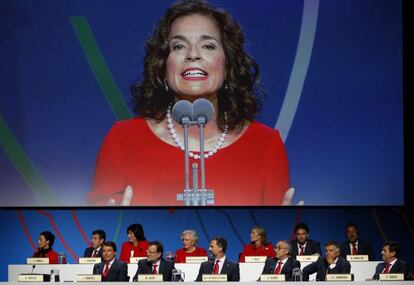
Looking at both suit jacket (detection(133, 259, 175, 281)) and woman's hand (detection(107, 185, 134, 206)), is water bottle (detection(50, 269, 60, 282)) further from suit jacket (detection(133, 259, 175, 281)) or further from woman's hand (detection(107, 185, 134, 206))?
woman's hand (detection(107, 185, 134, 206))

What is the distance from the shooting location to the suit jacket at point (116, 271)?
8203mm

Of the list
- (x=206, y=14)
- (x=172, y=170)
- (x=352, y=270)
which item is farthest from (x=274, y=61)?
(x=352, y=270)

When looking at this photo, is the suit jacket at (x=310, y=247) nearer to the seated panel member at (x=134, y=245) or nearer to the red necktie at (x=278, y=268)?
the red necktie at (x=278, y=268)

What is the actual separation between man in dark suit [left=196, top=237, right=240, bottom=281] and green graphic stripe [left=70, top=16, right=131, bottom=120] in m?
1.76

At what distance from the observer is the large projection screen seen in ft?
31.8

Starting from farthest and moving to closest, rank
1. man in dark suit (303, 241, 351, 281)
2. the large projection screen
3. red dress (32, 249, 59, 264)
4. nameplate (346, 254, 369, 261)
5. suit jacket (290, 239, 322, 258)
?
the large projection screen, suit jacket (290, 239, 322, 258), red dress (32, 249, 59, 264), nameplate (346, 254, 369, 261), man in dark suit (303, 241, 351, 281)

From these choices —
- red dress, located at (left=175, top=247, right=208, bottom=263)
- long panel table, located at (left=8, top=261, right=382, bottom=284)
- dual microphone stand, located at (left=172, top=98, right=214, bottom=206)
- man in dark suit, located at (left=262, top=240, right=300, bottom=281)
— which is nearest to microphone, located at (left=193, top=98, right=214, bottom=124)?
dual microphone stand, located at (left=172, top=98, right=214, bottom=206)

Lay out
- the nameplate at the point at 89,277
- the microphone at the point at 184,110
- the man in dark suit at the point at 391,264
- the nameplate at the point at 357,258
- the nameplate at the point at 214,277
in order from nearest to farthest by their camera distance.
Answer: the nameplate at the point at 214,277
the nameplate at the point at 89,277
the man in dark suit at the point at 391,264
the nameplate at the point at 357,258
the microphone at the point at 184,110

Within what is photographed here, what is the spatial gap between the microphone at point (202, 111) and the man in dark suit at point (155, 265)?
1448mm

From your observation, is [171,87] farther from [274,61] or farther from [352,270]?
[352,270]

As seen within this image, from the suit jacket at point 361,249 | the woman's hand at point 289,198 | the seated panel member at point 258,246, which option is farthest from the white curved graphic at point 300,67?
the suit jacket at point 361,249

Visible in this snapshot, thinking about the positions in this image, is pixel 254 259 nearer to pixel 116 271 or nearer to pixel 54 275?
pixel 116 271

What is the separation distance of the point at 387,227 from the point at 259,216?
117cm

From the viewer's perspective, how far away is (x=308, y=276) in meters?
8.34
